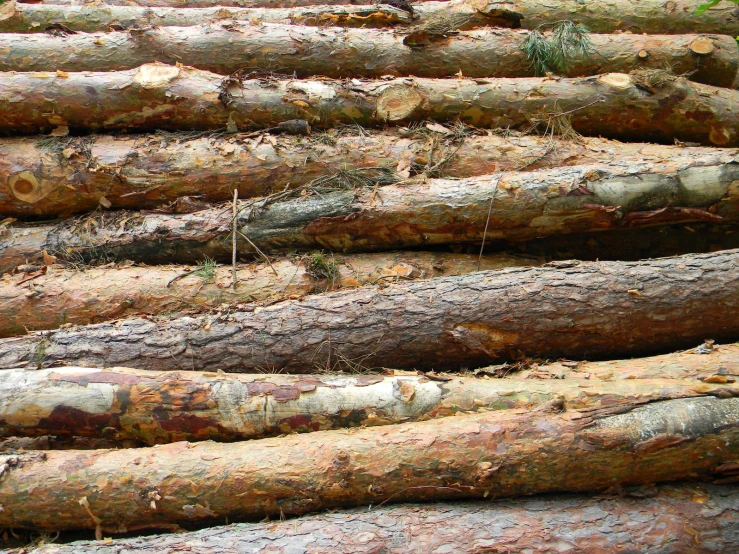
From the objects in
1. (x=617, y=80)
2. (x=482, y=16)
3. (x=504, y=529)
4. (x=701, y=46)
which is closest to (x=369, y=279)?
(x=504, y=529)

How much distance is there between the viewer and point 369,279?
383 centimetres

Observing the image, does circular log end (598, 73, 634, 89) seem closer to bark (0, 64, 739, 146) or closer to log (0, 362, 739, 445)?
bark (0, 64, 739, 146)

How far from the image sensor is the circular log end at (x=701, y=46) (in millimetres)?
4930

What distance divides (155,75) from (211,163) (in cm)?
87

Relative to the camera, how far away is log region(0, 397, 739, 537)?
266 cm

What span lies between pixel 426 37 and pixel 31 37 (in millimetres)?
3317

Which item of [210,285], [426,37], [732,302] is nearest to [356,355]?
[210,285]

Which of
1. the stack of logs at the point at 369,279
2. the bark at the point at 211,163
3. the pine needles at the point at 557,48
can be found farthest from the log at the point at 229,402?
the pine needles at the point at 557,48

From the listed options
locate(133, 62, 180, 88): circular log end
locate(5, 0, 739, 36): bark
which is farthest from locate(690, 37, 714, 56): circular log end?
locate(133, 62, 180, 88): circular log end

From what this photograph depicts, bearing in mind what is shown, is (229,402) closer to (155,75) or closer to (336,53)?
(155,75)

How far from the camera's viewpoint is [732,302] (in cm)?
330

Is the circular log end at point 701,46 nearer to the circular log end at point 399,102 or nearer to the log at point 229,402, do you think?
the circular log end at point 399,102

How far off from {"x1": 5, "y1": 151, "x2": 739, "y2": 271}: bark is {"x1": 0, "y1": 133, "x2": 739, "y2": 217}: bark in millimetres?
257

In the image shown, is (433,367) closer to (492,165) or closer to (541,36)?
(492,165)
